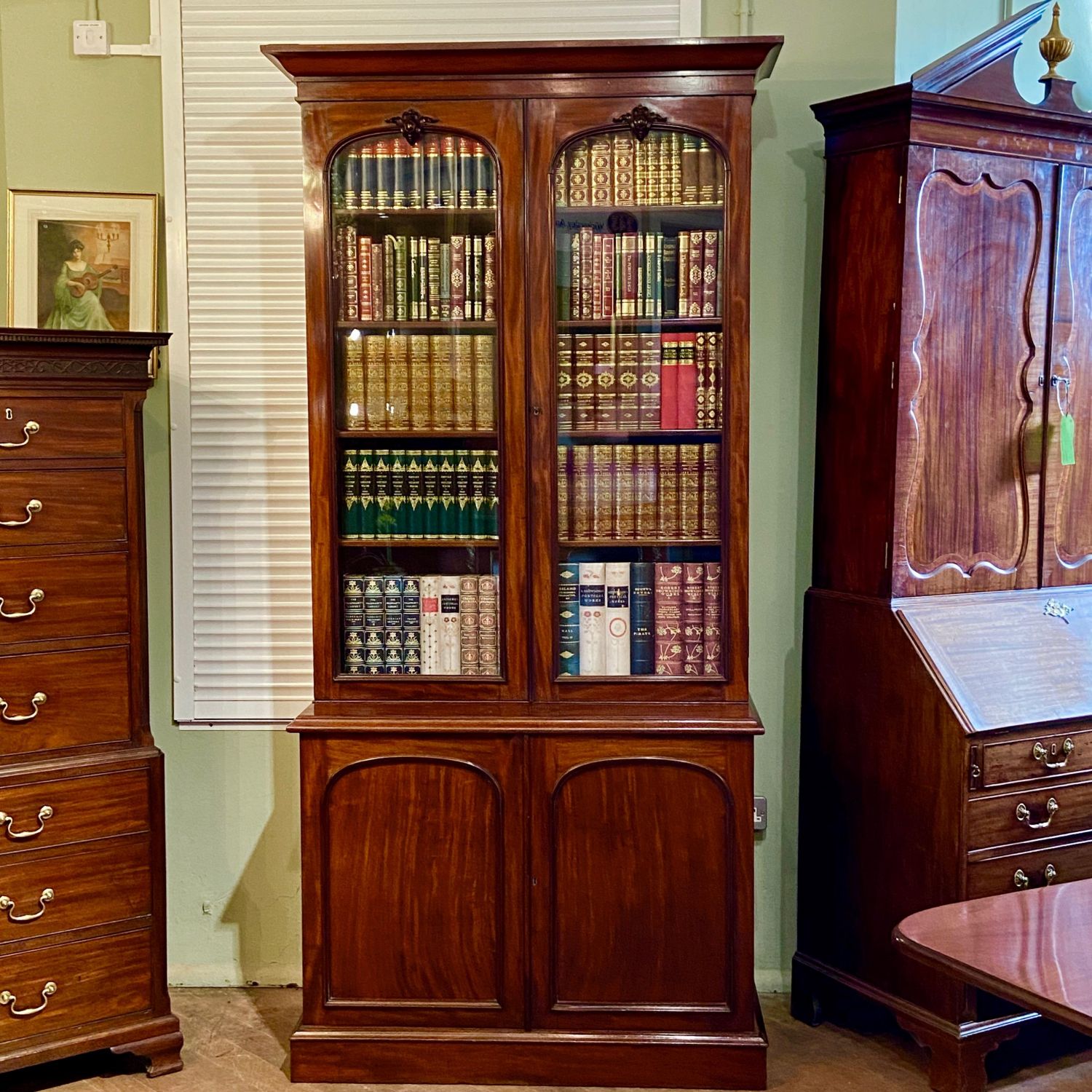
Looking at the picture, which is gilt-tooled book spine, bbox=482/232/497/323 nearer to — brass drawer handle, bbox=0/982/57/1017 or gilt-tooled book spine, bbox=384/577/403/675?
gilt-tooled book spine, bbox=384/577/403/675

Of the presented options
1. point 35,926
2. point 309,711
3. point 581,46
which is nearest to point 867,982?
point 309,711

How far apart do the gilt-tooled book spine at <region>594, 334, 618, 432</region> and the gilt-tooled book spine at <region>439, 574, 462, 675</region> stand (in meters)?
0.52

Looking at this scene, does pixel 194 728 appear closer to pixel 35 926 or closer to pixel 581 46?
pixel 35 926

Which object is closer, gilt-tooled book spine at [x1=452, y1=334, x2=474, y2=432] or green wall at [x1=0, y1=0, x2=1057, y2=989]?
gilt-tooled book spine at [x1=452, y1=334, x2=474, y2=432]

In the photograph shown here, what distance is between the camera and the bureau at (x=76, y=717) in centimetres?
254

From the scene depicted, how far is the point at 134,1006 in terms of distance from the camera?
8.86 ft

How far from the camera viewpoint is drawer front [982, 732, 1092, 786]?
2.54 meters

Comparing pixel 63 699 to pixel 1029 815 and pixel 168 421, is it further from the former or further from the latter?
pixel 1029 815

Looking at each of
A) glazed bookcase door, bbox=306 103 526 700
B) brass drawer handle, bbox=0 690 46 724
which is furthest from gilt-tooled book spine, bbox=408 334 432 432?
brass drawer handle, bbox=0 690 46 724

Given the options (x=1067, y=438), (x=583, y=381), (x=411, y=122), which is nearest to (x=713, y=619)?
(x=583, y=381)

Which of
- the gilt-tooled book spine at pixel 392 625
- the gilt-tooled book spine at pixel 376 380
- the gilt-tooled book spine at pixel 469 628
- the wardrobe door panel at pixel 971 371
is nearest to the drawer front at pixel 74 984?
the gilt-tooled book spine at pixel 392 625

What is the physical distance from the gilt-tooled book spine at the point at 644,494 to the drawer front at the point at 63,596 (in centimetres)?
122

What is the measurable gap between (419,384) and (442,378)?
57 millimetres

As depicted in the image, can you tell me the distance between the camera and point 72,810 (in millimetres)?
2609
